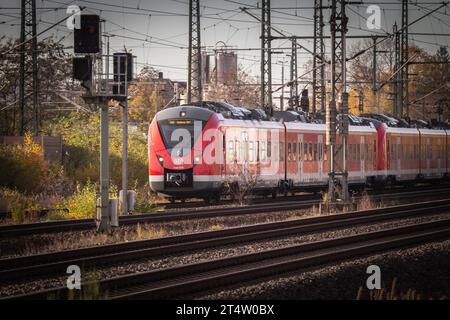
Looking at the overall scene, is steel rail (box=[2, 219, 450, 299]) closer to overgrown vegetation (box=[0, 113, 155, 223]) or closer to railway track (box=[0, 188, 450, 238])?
railway track (box=[0, 188, 450, 238])

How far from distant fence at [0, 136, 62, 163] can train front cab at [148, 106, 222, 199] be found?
7.95 metres

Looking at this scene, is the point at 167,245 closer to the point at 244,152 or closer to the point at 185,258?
the point at 185,258

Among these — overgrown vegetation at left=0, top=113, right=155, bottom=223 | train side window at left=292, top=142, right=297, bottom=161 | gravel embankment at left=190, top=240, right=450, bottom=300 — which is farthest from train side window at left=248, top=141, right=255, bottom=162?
gravel embankment at left=190, top=240, right=450, bottom=300

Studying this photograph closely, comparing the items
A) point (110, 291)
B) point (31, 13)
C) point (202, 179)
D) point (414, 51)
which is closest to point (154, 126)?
point (202, 179)

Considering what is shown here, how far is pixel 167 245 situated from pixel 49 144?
64.4 feet

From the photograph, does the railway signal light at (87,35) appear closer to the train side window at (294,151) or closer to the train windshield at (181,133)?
the train windshield at (181,133)

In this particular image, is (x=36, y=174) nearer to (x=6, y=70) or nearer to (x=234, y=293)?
(x=6, y=70)

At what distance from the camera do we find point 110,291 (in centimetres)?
1162

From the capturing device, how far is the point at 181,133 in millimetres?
27516

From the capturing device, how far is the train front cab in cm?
2730

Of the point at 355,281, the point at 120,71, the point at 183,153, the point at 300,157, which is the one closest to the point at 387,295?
the point at 355,281

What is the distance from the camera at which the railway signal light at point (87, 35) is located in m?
17.9

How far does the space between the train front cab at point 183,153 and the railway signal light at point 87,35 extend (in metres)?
9.61
